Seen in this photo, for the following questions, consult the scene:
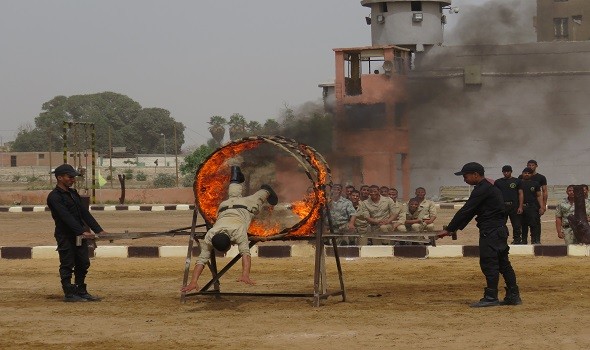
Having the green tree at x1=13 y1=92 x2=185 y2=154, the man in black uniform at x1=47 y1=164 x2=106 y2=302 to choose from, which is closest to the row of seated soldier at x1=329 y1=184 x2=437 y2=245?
the man in black uniform at x1=47 y1=164 x2=106 y2=302

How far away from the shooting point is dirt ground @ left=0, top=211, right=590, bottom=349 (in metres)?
11.1

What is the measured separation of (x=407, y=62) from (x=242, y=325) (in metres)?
30.4

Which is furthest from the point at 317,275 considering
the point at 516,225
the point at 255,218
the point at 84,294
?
the point at 516,225

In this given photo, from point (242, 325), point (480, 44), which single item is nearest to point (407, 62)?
point (480, 44)

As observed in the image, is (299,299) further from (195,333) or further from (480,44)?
(480,44)

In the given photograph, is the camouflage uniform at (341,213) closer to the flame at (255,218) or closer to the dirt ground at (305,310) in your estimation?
the dirt ground at (305,310)

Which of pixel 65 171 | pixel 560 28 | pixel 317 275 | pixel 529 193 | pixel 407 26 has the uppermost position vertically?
pixel 560 28

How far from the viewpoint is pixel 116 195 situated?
162ft

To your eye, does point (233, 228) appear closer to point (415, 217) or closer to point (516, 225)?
point (415, 217)

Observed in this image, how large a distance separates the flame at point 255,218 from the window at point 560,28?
6770cm

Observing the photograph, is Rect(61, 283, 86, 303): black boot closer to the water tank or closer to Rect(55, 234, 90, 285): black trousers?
Rect(55, 234, 90, 285): black trousers

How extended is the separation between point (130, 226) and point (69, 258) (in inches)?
657

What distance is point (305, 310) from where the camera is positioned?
13.5 metres

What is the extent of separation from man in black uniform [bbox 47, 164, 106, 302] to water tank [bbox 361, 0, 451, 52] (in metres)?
40.7
